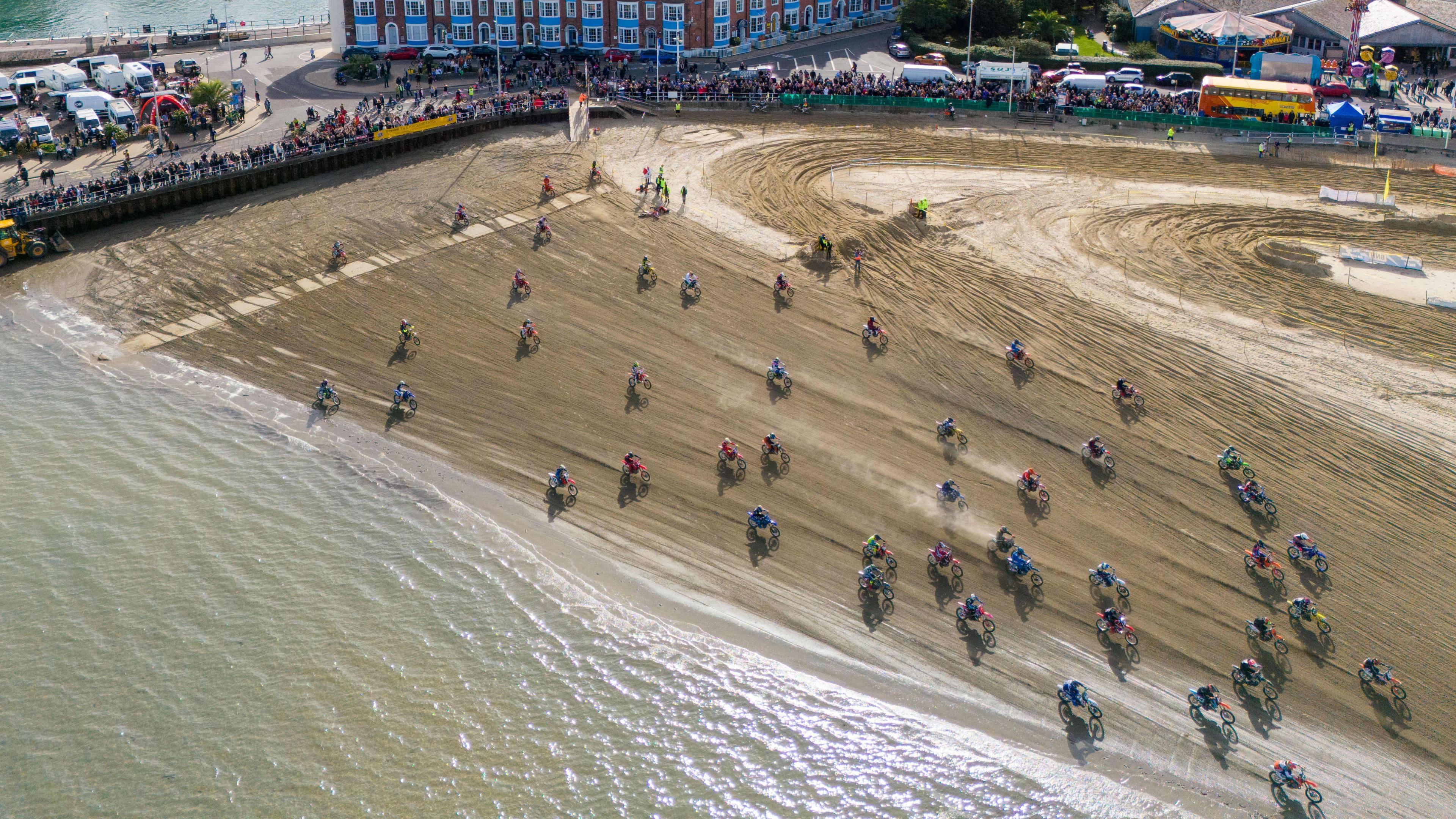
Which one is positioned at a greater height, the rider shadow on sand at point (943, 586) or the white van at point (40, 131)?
the white van at point (40, 131)

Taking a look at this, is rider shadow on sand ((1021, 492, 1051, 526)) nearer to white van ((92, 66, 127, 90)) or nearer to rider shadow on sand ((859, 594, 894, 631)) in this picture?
rider shadow on sand ((859, 594, 894, 631))

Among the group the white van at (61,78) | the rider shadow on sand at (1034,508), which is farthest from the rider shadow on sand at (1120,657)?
the white van at (61,78)

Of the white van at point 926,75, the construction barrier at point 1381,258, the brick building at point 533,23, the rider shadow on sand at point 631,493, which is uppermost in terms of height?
the brick building at point 533,23

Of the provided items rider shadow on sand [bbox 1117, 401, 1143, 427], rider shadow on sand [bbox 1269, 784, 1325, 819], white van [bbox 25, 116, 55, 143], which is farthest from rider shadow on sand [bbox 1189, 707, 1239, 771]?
white van [bbox 25, 116, 55, 143]

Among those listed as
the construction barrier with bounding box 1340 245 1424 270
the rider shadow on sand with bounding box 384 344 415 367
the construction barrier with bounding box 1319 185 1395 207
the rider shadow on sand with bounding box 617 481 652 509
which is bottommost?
the rider shadow on sand with bounding box 617 481 652 509

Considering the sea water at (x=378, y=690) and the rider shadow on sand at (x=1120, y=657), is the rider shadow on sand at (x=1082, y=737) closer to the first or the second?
the sea water at (x=378, y=690)

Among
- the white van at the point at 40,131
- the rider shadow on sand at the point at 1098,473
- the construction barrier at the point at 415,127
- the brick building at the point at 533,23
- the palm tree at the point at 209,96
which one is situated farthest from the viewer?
the brick building at the point at 533,23

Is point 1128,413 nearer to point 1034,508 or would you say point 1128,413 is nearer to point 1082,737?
point 1034,508
